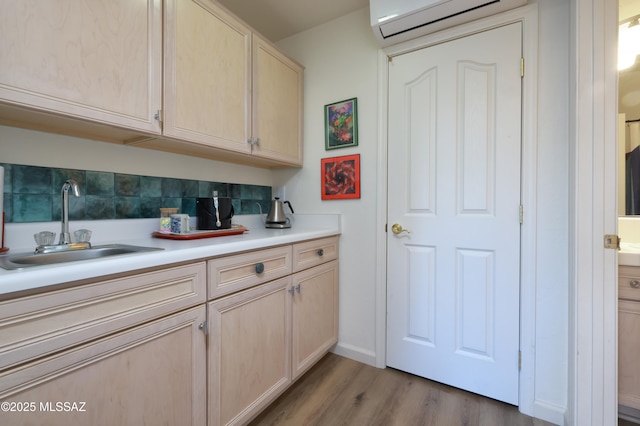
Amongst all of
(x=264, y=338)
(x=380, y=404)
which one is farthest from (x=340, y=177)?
(x=380, y=404)

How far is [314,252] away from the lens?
1748mm

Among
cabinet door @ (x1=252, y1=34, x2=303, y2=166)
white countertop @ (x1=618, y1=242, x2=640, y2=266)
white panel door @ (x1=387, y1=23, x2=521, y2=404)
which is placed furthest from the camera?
cabinet door @ (x1=252, y1=34, x2=303, y2=166)

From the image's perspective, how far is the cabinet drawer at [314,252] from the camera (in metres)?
1.58

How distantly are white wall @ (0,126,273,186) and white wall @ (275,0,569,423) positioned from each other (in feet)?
2.31

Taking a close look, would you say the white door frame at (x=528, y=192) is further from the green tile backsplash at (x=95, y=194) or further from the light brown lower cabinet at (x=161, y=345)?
the green tile backsplash at (x=95, y=194)

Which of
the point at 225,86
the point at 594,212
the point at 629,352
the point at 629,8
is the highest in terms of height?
the point at 629,8

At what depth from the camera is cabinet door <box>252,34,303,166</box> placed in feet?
5.66

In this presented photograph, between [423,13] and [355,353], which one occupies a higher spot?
[423,13]

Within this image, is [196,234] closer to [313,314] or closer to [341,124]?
[313,314]

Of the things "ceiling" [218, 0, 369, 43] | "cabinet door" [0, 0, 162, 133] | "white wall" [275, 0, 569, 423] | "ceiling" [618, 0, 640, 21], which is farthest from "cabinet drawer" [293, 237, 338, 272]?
"ceiling" [618, 0, 640, 21]

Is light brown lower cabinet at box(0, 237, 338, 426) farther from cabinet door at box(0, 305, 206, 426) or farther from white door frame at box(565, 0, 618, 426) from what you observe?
white door frame at box(565, 0, 618, 426)

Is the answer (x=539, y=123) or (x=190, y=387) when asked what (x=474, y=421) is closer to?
(x=190, y=387)

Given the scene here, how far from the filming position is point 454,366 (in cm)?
163

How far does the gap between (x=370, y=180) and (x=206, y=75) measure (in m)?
1.15
